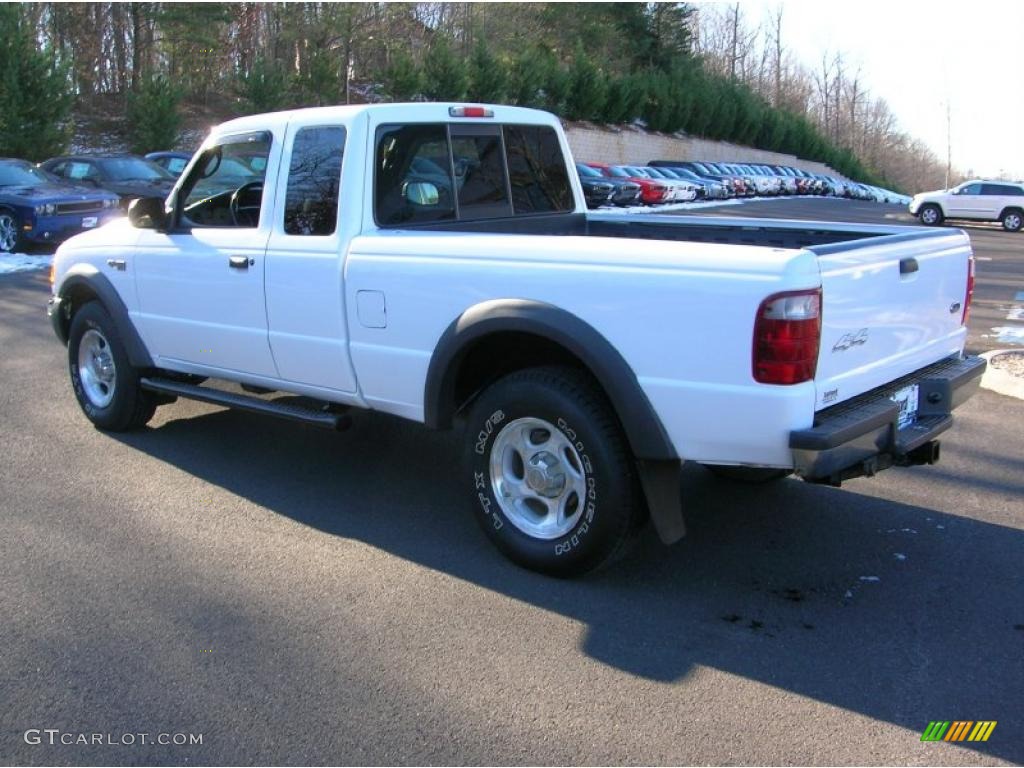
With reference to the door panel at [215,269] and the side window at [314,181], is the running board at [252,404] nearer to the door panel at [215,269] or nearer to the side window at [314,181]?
the door panel at [215,269]

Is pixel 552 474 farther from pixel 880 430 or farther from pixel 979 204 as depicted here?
pixel 979 204

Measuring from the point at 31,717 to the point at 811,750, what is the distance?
2.51m

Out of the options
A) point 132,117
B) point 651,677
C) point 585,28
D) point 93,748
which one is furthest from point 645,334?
point 585,28

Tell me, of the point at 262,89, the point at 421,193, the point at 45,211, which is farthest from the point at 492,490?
the point at 262,89

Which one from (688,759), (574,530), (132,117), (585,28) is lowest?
(688,759)

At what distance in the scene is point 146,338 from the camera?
6.07 meters

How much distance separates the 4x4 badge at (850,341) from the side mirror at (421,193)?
2.29 m

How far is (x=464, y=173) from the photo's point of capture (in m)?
5.34

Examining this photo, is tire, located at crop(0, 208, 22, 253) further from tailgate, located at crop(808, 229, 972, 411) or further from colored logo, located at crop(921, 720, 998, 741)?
colored logo, located at crop(921, 720, 998, 741)

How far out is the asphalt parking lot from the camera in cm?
319

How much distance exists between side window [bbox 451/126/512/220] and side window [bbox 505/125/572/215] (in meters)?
0.08

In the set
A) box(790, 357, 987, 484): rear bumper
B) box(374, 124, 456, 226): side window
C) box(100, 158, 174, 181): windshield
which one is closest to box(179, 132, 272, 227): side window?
box(374, 124, 456, 226): side window

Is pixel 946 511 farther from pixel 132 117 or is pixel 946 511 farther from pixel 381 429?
pixel 132 117

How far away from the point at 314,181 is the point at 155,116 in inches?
1235
